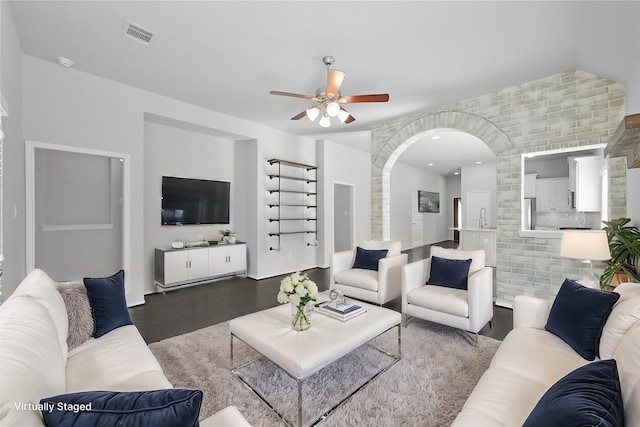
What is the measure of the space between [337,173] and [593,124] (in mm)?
4492

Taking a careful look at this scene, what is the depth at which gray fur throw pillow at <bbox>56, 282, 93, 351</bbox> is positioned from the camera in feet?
6.21

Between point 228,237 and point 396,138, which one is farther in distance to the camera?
point 228,237

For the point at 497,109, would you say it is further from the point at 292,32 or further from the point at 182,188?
the point at 182,188

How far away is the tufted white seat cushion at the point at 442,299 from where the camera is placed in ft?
9.20

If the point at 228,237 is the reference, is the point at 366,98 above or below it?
above

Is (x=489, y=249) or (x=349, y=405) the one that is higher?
(x=489, y=249)

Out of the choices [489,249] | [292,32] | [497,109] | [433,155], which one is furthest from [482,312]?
[433,155]

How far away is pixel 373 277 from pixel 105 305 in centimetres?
273

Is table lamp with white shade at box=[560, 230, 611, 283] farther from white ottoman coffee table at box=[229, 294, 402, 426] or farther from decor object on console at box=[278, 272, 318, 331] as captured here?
decor object on console at box=[278, 272, 318, 331]

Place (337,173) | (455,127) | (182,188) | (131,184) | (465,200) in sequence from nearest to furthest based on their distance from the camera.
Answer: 1. (131,184)
2. (455,127)
3. (182,188)
4. (337,173)
5. (465,200)

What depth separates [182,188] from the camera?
16.0 feet

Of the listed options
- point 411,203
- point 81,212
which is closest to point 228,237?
point 81,212

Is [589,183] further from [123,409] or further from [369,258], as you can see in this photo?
[123,409]

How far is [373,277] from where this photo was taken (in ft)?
12.2
